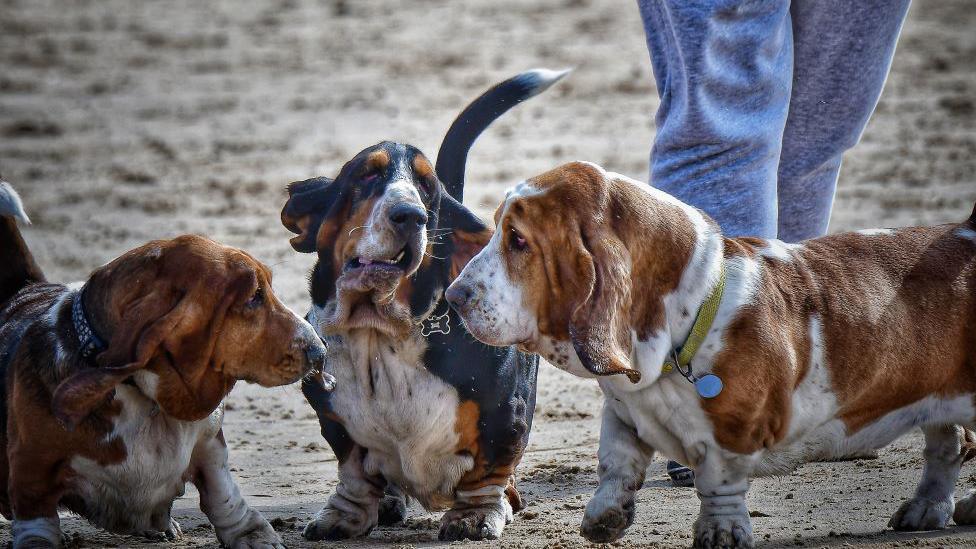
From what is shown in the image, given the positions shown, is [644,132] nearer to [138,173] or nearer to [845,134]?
[138,173]

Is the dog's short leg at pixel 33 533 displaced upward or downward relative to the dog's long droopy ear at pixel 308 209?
downward

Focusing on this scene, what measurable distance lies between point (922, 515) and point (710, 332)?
0.90 metres

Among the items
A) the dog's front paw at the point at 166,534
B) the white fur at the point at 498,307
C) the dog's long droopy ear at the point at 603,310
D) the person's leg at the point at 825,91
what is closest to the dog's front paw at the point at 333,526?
the dog's front paw at the point at 166,534

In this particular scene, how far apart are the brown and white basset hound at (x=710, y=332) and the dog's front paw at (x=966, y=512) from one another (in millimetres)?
103

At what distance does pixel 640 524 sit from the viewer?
4215 mm

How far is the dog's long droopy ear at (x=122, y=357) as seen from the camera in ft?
11.9

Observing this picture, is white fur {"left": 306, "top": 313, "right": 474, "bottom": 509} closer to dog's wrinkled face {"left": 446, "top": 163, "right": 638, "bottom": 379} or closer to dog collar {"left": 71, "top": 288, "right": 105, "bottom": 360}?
dog's wrinkled face {"left": 446, "top": 163, "right": 638, "bottom": 379}

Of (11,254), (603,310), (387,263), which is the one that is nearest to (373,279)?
(387,263)

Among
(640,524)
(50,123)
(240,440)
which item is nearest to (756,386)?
(640,524)

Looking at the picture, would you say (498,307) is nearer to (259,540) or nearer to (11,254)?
(259,540)

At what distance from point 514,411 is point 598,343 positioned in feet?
2.74

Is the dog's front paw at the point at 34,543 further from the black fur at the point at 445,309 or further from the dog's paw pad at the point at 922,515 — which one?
the dog's paw pad at the point at 922,515

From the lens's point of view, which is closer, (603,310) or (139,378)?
(603,310)

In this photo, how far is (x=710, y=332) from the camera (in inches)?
147
